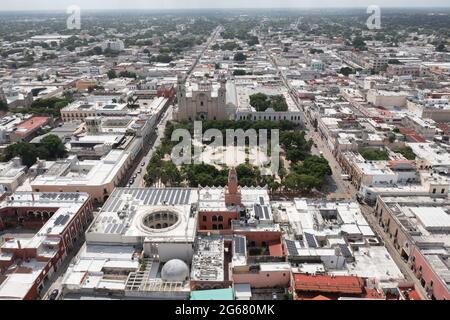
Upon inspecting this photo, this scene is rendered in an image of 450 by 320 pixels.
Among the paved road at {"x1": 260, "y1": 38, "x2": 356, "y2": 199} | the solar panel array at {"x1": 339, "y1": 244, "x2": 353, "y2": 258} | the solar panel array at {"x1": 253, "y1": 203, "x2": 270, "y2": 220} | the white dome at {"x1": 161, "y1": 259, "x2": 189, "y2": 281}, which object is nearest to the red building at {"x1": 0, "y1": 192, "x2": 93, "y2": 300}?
the white dome at {"x1": 161, "y1": 259, "x2": 189, "y2": 281}

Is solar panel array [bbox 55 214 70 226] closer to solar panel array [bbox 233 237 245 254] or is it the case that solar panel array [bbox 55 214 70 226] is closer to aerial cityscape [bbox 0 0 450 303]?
aerial cityscape [bbox 0 0 450 303]

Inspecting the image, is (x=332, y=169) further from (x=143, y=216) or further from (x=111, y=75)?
(x=111, y=75)

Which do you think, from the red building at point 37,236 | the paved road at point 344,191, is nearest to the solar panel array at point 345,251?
the paved road at point 344,191

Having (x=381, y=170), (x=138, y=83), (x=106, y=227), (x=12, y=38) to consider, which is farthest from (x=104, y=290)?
(x=12, y=38)

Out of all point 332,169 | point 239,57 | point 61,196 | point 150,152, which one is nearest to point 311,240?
point 332,169
